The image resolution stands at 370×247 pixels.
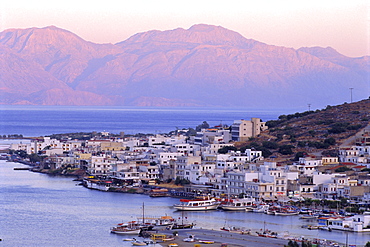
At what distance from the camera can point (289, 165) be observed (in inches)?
2012

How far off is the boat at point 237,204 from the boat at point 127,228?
7.88 meters

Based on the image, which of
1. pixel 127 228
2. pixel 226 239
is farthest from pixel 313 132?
pixel 226 239

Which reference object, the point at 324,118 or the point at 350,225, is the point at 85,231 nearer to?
the point at 350,225

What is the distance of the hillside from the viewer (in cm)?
5938

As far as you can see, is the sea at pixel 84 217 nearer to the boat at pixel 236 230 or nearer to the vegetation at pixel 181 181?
the boat at pixel 236 230

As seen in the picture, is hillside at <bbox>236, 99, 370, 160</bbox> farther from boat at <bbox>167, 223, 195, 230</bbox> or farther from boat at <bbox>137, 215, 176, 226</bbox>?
boat at <bbox>167, 223, 195, 230</bbox>

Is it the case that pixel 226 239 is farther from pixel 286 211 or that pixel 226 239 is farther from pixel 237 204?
pixel 237 204

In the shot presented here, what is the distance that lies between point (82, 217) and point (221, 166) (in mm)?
14797

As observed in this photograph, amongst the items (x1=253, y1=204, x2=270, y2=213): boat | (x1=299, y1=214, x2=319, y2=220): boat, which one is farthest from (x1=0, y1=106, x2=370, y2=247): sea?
(x1=253, y1=204, x2=270, y2=213): boat

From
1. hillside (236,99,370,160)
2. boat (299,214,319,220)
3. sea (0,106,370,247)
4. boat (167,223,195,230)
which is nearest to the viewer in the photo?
sea (0,106,370,247)

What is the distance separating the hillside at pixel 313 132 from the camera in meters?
59.4

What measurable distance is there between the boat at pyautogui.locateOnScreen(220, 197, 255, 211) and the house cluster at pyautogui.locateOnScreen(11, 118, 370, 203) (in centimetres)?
192

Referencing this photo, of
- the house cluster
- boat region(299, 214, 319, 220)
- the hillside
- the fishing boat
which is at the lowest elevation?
boat region(299, 214, 319, 220)

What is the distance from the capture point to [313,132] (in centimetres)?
6556
